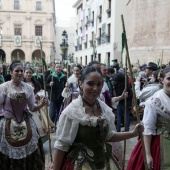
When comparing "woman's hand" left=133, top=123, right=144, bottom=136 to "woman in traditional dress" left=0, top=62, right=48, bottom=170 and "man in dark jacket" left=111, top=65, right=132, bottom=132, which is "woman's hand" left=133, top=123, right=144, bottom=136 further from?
"man in dark jacket" left=111, top=65, right=132, bottom=132

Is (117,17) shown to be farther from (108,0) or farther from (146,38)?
(146,38)

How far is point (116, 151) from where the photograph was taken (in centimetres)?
419

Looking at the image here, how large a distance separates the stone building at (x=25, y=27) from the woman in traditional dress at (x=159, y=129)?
153 feet

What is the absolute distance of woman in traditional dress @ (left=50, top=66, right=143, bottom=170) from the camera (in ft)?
7.71

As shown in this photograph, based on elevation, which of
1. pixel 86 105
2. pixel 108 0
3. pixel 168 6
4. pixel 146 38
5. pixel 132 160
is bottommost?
pixel 132 160

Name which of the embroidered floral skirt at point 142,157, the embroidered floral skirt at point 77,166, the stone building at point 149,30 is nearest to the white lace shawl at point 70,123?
the embroidered floral skirt at point 77,166

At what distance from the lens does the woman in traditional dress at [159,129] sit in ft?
9.05

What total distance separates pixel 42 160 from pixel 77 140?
209cm

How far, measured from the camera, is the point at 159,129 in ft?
9.26

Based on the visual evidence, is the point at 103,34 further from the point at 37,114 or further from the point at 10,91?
the point at 10,91

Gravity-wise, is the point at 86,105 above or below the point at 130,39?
below

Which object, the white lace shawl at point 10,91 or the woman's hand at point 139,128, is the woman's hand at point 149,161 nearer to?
the woman's hand at point 139,128

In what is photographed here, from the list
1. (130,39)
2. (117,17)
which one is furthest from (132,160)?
(117,17)

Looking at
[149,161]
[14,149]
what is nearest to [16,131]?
[14,149]
